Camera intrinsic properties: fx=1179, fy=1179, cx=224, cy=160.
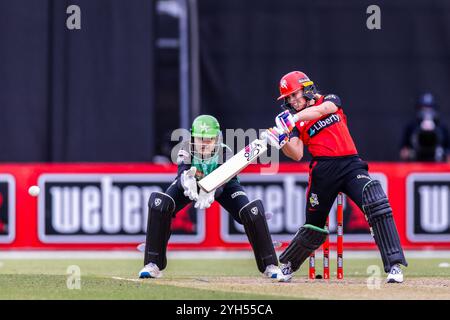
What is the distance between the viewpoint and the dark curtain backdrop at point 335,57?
16.0m

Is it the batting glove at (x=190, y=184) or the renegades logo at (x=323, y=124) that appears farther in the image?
the renegades logo at (x=323, y=124)

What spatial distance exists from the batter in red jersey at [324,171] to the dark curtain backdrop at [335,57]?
221 inches

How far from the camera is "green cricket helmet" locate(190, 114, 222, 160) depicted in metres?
10.2

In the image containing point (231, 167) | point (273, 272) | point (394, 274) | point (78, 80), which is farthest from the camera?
point (78, 80)

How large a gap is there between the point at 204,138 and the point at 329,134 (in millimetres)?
1082

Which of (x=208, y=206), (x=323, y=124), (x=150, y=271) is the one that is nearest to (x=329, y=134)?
(x=323, y=124)

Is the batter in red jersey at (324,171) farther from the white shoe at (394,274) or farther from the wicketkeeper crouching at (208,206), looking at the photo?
the wicketkeeper crouching at (208,206)

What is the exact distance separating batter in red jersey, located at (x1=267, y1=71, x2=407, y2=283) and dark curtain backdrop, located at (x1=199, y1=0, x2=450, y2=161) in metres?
5.61

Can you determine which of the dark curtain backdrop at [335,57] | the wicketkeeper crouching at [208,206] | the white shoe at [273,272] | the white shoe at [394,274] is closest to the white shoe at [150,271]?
the wicketkeeper crouching at [208,206]

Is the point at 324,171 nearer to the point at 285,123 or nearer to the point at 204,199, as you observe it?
the point at 285,123

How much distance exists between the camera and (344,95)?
16.2m

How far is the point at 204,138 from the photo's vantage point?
402 inches

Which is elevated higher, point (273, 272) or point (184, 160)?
point (184, 160)
